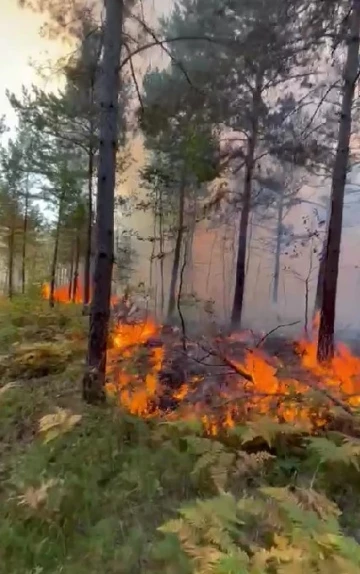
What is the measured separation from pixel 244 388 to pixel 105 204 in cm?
252

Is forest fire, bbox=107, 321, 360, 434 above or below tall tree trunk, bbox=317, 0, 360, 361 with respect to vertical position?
below

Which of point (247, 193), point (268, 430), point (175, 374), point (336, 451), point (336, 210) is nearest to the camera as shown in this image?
point (336, 451)

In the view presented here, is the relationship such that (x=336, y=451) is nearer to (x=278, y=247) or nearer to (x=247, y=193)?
(x=247, y=193)

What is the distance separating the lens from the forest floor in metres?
2.45

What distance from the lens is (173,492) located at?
347 cm

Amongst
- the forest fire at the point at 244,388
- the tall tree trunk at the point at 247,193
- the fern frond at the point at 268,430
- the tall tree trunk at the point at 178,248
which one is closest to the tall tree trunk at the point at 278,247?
the tall tree trunk at the point at 178,248

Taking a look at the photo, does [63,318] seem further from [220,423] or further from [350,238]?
[350,238]

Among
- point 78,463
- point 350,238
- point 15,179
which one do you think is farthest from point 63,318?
point 350,238

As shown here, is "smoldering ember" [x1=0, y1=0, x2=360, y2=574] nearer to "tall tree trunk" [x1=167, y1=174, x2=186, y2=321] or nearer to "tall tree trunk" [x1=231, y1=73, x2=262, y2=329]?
"tall tree trunk" [x1=231, y1=73, x2=262, y2=329]

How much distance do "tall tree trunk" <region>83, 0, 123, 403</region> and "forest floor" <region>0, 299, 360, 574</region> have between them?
1.42ft

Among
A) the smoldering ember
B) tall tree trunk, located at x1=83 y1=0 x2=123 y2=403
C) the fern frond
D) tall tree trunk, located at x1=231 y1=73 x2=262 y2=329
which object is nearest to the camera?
the smoldering ember

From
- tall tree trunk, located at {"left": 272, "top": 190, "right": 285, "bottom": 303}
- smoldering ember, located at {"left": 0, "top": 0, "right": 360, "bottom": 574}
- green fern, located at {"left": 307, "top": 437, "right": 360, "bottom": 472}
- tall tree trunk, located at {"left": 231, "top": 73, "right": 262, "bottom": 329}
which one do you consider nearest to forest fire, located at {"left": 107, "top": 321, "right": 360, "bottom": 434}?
smoldering ember, located at {"left": 0, "top": 0, "right": 360, "bottom": 574}

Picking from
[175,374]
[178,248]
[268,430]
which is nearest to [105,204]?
[175,374]

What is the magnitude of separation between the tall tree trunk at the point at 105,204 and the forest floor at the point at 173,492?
43 cm
